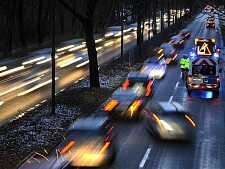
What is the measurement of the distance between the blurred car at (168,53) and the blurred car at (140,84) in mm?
16519

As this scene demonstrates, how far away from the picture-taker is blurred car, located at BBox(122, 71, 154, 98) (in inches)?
941

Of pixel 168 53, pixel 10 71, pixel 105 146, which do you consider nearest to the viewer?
pixel 105 146

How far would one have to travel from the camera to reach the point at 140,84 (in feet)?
79.8

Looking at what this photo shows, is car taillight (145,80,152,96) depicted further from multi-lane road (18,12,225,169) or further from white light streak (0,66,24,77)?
white light streak (0,66,24,77)

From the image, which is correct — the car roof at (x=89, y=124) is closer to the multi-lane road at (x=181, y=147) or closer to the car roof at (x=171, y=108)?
the multi-lane road at (x=181, y=147)

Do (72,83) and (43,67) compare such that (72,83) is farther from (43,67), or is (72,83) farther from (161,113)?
(161,113)

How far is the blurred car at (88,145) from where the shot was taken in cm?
1294

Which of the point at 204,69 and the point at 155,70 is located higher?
the point at 204,69

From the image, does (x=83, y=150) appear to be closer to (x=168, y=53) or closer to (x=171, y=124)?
(x=171, y=124)

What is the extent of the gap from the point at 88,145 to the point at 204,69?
15504 millimetres

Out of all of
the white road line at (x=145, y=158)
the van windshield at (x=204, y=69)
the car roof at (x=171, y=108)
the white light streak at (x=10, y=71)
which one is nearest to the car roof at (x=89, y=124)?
the white road line at (x=145, y=158)

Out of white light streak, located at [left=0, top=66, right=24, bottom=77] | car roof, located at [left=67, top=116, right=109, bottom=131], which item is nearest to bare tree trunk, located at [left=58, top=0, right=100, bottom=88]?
white light streak, located at [left=0, top=66, right=24, bottom=77]

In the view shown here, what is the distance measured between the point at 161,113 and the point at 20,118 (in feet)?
23.7

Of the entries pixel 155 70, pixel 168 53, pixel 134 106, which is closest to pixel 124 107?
pixel 134 106
